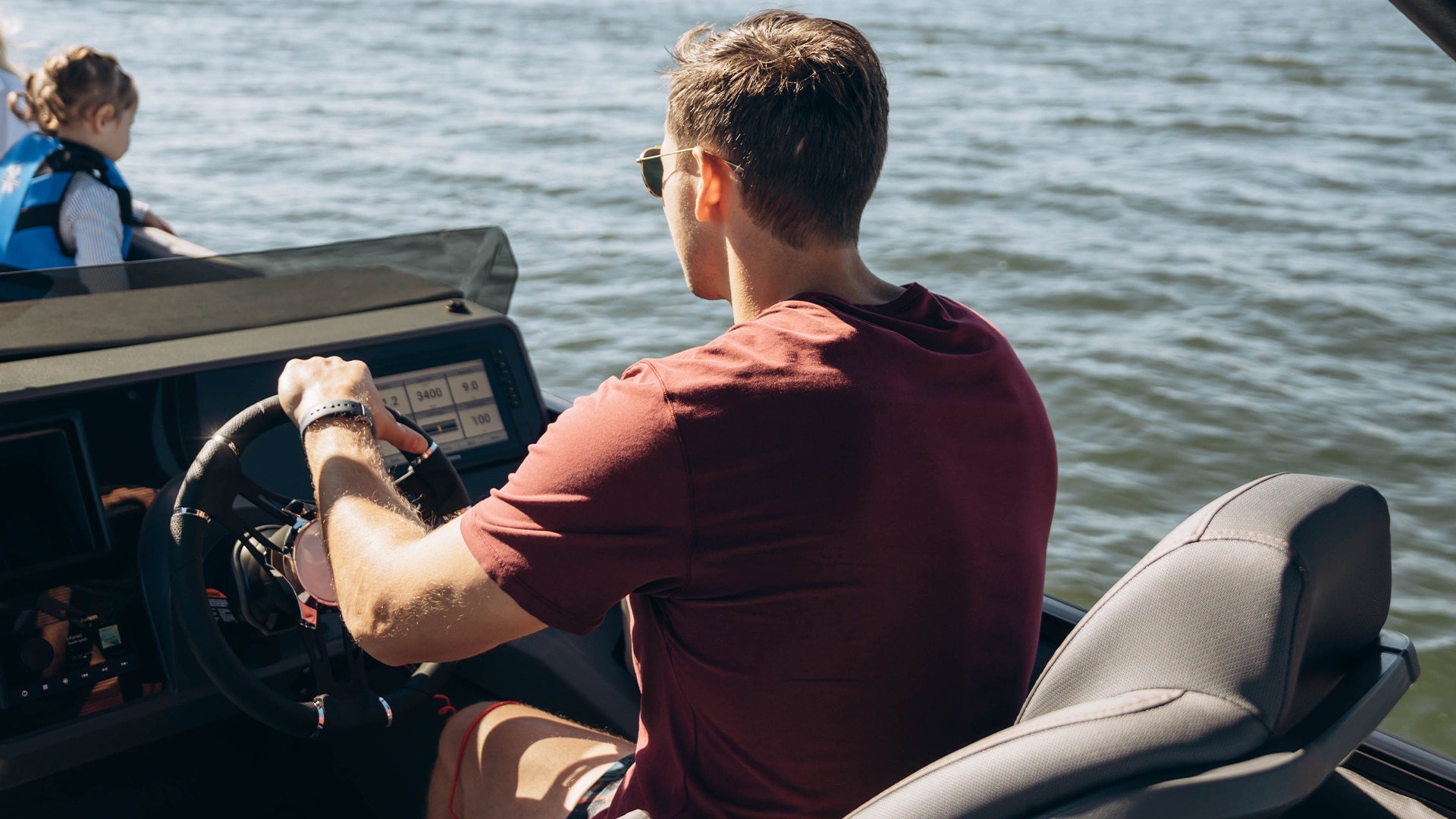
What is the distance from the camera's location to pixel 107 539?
1.66m

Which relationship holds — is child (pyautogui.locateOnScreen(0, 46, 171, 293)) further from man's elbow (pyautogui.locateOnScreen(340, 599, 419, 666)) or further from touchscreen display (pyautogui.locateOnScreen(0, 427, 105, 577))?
man's elbow (pyautogui.locateOnScreen(340, 599, 419, 666))

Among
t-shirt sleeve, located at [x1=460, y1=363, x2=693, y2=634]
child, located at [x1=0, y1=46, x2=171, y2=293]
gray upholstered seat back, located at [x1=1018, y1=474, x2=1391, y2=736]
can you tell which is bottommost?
gray upholstered seat back, located at [x1=1018, y1=474, x2=1391, y2=736]

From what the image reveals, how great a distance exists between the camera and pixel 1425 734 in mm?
2992

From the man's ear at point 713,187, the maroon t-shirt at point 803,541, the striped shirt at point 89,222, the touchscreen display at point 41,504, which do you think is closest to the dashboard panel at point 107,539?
the touchscreen display at point 41,504

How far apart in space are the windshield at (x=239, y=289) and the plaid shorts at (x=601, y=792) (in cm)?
101

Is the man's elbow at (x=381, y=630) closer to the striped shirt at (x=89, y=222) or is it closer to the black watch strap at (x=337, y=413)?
the black watch strap at (x=337, y=413)

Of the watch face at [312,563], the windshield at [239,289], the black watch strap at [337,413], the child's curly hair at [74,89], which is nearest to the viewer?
the black watch strap at [337,413]

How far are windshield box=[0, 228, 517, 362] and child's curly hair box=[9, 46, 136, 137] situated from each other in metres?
1.44

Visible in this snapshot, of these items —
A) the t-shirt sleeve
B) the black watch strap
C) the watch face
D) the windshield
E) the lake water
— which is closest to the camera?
the t-shirt sleeve

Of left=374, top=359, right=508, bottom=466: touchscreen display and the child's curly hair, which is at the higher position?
the child's curly hair

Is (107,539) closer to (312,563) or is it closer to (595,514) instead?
(312,563)

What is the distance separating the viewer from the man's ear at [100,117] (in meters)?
3.20

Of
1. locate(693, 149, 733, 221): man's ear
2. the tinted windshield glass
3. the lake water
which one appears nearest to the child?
Answer: the tinted windshield glass

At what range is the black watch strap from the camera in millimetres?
1303
